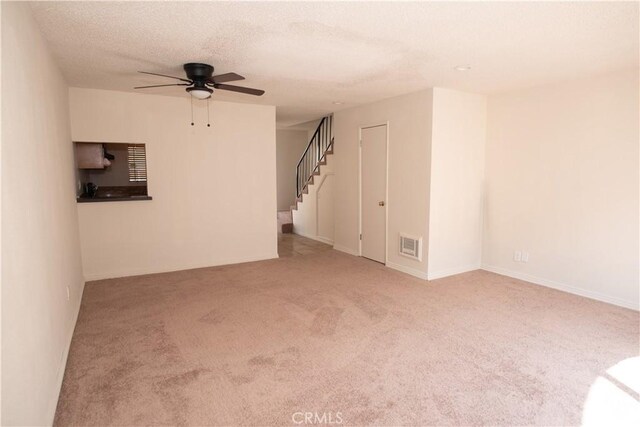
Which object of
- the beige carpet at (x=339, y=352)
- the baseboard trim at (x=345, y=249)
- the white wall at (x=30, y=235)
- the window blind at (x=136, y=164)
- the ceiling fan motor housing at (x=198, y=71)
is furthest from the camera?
the baseboard trim at (x=345, y=249)

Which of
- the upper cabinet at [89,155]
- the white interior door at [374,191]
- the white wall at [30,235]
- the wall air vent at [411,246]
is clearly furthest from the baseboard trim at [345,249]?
the white wall at [30,235]

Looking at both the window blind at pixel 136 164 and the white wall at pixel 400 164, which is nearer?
the white wall at pixel 400 164

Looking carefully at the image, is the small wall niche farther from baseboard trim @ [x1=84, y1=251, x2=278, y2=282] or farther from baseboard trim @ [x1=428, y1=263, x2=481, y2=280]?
baseboard trim @ [x1=428, y1=263, x2=481, y2=280]

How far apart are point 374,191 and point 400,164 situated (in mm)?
701

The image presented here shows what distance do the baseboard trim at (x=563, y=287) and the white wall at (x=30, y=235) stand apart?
194 inches

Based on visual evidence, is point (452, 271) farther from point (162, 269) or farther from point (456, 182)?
point (162, 269)

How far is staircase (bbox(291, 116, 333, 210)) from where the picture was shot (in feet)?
23.5

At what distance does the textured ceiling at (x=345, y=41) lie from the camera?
7.70 ft

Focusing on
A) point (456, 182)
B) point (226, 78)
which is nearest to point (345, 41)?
point (226, 78)

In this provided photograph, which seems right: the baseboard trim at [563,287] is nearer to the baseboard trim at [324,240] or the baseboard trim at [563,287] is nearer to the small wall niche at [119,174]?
the baseboard trim at [324,240]

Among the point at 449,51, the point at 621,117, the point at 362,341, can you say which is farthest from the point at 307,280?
the point at 621,117

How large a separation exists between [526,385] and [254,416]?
5.80ft

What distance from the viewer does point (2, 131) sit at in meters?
1.65

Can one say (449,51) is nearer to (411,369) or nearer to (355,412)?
(411,369)
